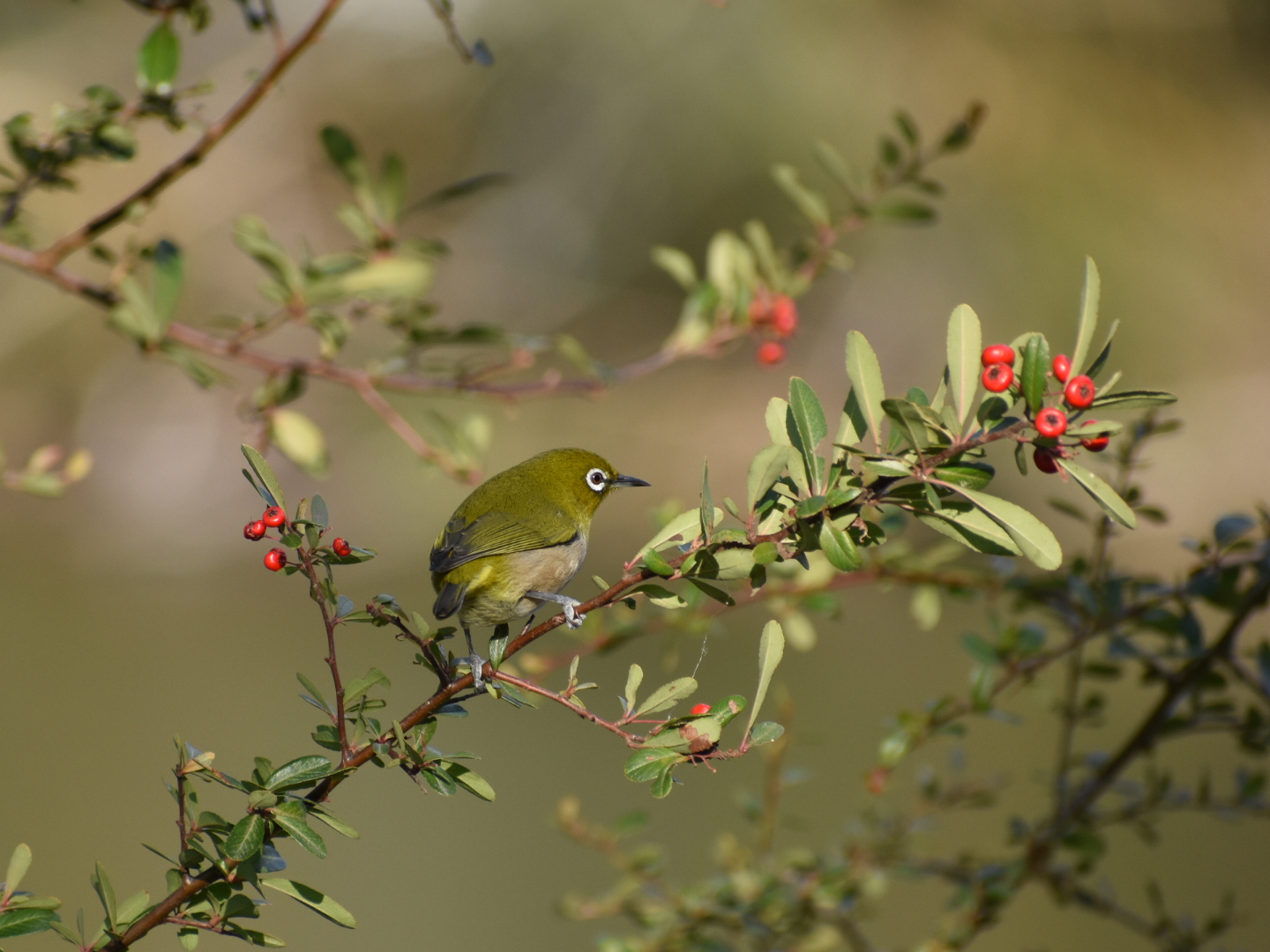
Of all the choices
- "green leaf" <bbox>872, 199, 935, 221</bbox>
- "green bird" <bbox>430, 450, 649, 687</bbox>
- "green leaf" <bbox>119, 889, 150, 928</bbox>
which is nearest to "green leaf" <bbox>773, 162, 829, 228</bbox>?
"green leaf" <bbox>872, 199, 935, 221</bbox>

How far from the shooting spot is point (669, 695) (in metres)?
1.25

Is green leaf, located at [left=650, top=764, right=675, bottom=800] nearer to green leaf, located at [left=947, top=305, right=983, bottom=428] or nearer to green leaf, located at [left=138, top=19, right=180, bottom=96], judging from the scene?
green leaf, located at [left=947, top=305, right=983, bottom=428]

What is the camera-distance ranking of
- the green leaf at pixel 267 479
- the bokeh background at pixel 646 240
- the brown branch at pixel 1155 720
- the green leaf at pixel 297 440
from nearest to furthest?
1. the green leaf at pixel 267 479
2. the brown branch at pixel 1155 720
3. the green leaf at pixel 297 440
4. the bokeh background at pixel 646 240

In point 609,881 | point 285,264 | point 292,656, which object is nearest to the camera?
point 285,264

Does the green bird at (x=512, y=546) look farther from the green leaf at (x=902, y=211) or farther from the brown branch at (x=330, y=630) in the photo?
the green leaf at (x=902, y=211)

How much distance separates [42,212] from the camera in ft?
26.8

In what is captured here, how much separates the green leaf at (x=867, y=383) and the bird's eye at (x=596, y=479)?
4.03 ft

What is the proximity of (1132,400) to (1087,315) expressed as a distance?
0.10 m

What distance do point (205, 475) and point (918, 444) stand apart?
8233 millimetres

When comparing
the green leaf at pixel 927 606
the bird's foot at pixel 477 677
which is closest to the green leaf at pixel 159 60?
the bird's foot at pixel 477 677

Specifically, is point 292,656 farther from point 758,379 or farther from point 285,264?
point 285,264

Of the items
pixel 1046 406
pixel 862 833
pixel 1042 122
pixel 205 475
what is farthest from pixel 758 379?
pixel 1046 406

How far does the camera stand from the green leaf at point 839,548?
112 centimetres

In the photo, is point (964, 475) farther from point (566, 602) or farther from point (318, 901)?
point (566, 602)
